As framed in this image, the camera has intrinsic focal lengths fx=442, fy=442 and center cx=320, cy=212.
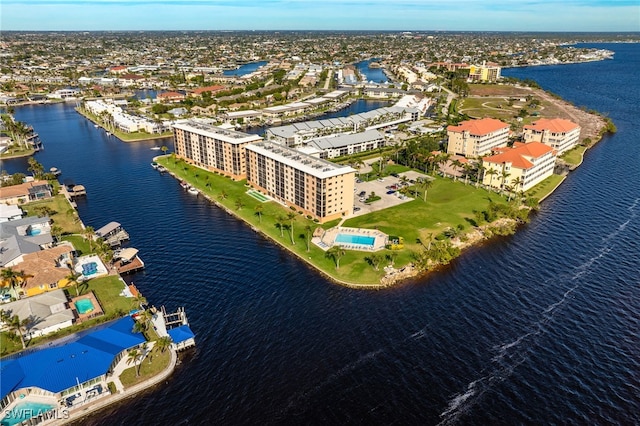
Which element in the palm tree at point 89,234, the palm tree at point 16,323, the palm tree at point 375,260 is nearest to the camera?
the palm tree at point 16,323

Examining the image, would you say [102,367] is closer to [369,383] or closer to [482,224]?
[369,383]

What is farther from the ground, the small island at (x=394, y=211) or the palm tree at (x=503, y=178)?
the palm tree at (x=503, y=178)

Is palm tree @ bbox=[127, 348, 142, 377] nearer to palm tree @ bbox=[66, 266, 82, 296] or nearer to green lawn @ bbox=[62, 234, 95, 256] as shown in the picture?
palm tree @ bbox=[66, 266, 82, 296]

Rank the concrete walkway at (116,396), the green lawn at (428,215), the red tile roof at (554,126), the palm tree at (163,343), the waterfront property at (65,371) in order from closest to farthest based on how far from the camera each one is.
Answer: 1. the concrete walkway at (116,396)
2. the waterfront property at (65,371)
3. the palm tree at (163,343)
4. the green lawn at (428,215)
5. the red tile roof at (554,126)

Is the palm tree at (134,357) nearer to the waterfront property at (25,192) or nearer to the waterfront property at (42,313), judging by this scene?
the waterfront property at (42,313)

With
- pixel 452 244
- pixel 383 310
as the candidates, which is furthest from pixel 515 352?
pixel 452 244

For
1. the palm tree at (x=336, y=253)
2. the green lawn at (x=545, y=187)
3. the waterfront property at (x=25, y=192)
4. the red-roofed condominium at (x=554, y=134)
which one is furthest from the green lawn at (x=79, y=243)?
the red-roofed condominium at (x=554, y=134)

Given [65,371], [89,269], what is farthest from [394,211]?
[65,371]
